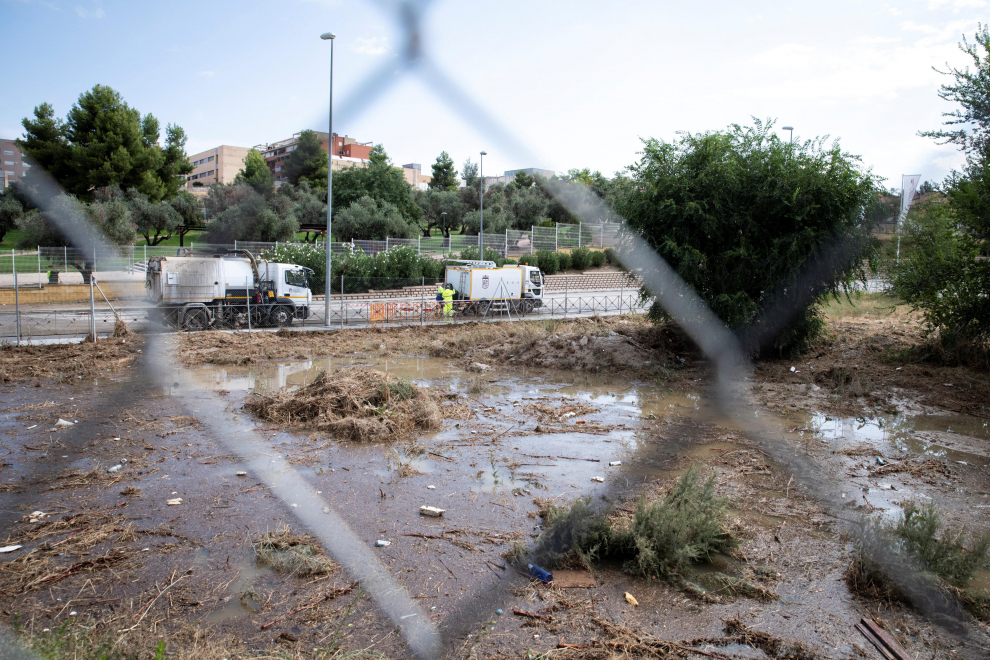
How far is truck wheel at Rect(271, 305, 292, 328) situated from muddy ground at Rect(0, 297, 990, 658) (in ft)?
19.0

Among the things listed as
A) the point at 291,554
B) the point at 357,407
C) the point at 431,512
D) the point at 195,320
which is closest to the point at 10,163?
the point at 291,554

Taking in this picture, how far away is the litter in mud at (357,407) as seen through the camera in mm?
8969

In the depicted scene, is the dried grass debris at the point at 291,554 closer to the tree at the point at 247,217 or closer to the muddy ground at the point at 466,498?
the muddy ground at the point at 466,498

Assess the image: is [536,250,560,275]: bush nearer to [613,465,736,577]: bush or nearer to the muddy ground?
the muddy ground

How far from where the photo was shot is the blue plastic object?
14.8 ft

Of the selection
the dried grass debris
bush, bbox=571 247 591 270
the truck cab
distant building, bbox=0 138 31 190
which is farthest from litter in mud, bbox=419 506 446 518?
bush, bbox=571 247 591 270

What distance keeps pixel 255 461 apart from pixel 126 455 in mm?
1547

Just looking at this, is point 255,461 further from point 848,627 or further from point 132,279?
point 132,279

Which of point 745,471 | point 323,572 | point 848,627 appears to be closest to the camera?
point 848,627

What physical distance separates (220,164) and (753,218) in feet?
45.4

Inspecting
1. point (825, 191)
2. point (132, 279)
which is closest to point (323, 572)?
point (825, 191)

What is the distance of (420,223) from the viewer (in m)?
38.4

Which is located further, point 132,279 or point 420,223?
point 420,223

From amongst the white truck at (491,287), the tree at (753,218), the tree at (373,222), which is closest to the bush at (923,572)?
the tree at (753,218)
